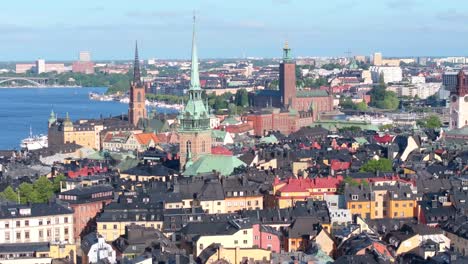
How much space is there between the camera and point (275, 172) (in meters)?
43.7

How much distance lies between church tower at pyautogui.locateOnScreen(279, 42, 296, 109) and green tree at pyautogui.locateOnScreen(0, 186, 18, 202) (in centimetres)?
5219

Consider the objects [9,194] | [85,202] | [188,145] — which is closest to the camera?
[85,202]

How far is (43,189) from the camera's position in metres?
41.3

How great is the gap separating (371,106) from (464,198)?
262 ft

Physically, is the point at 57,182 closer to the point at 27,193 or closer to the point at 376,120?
the point at 27,193

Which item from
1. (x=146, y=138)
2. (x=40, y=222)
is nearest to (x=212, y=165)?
(x=40, y=222)

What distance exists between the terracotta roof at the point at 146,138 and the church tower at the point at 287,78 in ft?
86.6

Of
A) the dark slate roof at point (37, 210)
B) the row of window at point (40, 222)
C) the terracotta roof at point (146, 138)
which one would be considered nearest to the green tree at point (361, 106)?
the terracotta roof at point (146, 138)

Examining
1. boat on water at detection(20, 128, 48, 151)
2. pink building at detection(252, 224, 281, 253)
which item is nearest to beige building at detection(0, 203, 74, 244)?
pink building at detection(252, 224, 281, 253)

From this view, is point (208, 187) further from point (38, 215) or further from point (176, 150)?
point (176, 150)

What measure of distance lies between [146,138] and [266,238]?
35397mm

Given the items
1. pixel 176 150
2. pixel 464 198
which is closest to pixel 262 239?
pixel 464 198

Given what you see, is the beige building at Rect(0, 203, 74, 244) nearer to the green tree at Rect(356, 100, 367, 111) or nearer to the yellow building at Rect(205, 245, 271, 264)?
the yellow building at Rect(205, 245, 271, 264)

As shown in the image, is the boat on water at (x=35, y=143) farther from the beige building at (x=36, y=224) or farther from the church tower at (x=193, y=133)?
the beige building at (x=36, y=224)
